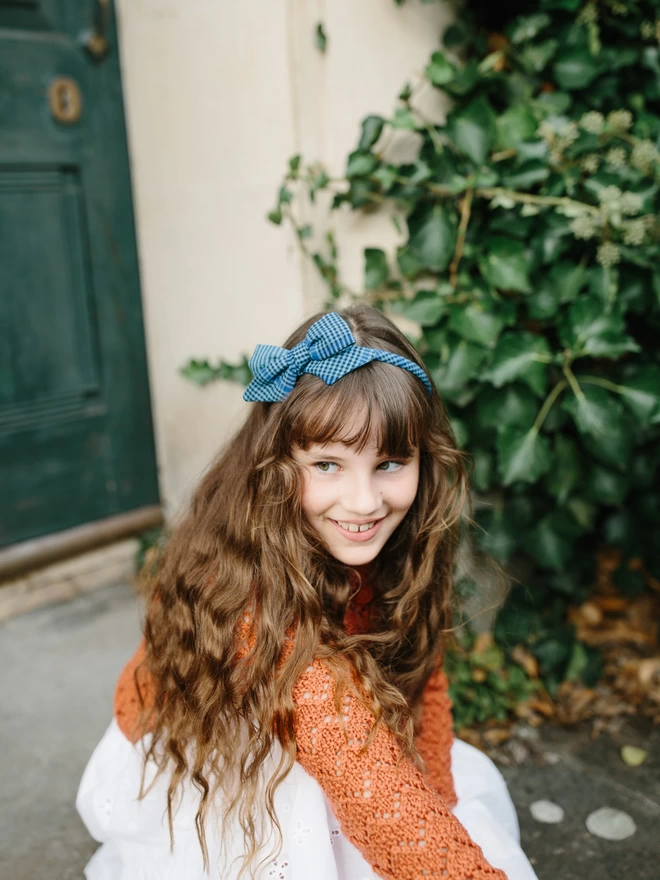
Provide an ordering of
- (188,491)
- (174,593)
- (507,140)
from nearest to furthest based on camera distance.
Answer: (174,593) < (507,140) < (188,491)

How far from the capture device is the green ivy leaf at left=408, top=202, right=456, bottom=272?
1.85 metres

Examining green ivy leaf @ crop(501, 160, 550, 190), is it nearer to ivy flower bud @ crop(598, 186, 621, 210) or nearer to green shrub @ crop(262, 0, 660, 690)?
green shrub @ crop(262, 0, 660, 690)

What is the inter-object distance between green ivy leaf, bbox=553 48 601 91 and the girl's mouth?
1216 mm

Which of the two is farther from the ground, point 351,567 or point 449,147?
A: point 449,147

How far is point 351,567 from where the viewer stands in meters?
1.40

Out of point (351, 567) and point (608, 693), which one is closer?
point (351, 567)

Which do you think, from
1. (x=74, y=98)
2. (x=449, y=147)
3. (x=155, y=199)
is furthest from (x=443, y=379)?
(x=74, y=98)

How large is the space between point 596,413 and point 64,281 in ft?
5.06

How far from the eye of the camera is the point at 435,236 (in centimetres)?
186

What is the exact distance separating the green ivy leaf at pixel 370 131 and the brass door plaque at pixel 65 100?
3.04ft

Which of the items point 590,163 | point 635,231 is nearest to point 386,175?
point 590,163

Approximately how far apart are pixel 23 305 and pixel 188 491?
0.71 metres

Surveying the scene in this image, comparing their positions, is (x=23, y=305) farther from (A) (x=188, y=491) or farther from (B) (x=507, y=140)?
(B) (x=507, y=140)

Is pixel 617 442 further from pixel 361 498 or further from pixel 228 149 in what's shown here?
pixel 228 149
